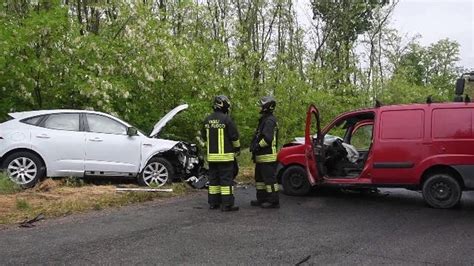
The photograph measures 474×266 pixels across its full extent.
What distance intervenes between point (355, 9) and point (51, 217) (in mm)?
30517

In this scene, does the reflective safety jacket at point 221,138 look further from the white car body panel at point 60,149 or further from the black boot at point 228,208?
the white car body panel at point 60,149

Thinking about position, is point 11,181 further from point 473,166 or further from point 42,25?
point 473,166

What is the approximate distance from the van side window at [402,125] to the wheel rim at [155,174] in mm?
4334

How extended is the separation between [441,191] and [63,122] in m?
7.03

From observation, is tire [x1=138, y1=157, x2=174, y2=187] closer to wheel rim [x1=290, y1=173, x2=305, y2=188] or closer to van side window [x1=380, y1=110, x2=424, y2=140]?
wheel rim [x1=290, y1=173, x2=305, y2=188]

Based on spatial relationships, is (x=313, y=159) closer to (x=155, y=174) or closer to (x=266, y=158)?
(x=266, y=158)

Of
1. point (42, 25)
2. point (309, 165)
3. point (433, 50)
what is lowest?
point (309, 165)

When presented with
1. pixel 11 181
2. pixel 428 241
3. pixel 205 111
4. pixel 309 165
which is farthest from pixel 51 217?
pixel 205 111

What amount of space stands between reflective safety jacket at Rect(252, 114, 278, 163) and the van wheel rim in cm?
271

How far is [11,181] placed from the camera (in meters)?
9.84

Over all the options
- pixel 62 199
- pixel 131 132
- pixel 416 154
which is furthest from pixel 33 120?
pixel 416 154

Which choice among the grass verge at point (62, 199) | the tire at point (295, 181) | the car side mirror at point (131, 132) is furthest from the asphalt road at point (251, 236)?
the car side mirror at point (131, 132)

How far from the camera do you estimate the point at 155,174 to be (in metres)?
10.8

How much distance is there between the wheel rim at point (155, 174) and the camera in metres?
10.7
